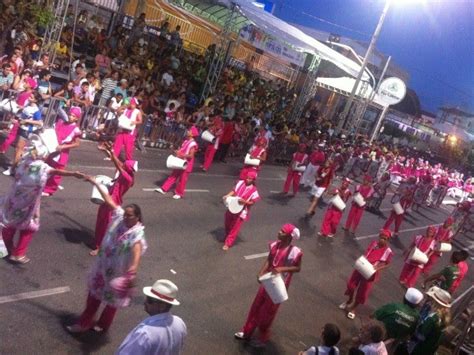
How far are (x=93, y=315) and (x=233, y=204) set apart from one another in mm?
4440

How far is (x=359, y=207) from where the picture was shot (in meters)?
14.4

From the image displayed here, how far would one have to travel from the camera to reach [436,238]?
497 inches

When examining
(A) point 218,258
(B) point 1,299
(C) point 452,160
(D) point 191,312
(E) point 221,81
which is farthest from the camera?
(C) point 452,160

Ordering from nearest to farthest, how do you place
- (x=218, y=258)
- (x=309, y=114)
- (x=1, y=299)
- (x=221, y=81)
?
(x=1, y=299), (x=218, y=258), (x=221, y=81), (x=309, y=114)

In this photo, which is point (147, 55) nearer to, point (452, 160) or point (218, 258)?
point (218, 258)

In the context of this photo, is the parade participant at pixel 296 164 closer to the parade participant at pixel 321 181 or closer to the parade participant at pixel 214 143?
the parade participant at pixel 321 181

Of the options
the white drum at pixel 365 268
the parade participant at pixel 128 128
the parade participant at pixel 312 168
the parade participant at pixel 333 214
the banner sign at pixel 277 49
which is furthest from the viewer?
the banner sign at pixel 277 49

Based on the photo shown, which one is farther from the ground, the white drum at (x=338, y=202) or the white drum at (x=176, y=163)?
the white drum at (x=338, y=202)

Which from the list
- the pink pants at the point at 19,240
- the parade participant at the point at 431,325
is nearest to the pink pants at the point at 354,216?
the parade participant at the point at 431,325

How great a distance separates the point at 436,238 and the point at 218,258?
613 centimetres

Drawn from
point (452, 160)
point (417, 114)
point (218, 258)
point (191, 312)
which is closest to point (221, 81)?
point (218, 258)

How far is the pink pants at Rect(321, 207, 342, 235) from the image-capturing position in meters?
13.2

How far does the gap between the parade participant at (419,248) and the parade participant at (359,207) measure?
3.06m

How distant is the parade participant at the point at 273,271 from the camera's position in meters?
6.66
